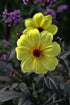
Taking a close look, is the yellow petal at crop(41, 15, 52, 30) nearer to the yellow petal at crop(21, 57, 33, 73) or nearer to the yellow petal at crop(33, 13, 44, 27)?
the yellow petal at crop(33, 13, 44, 27)

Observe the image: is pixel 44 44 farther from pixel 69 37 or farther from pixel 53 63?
pixel 69 37

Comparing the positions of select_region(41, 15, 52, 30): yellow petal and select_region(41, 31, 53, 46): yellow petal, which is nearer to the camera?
select_region(41, 31, 53, 46): yellow petal

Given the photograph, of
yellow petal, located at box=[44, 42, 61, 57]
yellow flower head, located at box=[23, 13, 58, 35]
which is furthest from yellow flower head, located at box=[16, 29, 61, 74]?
yellow flower head, located at box=[23, 13, 58, 35]

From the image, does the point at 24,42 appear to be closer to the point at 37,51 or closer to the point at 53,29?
the point at 37,51

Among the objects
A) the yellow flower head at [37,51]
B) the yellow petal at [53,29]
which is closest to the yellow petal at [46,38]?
the yellow flower head at [37,51]

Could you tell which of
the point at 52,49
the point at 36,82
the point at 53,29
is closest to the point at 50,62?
the point at 52,49

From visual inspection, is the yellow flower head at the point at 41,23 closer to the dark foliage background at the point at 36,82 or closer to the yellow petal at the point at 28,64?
the dark foliage background at the point at 36,82

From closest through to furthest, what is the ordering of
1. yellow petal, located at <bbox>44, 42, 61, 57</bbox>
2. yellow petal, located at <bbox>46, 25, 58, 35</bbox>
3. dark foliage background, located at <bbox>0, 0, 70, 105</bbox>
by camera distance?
yellow petal, located at <bbox>44, 42, 61, 57</bbox>
yellow petal, located at <bbox>46, 25, 58, 35</bbox>
dark foliage background, located at <bbox>0, 0, 70, 105</bbox>

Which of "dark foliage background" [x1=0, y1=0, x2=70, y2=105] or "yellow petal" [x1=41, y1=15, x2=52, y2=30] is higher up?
"yellow petal" [x1=41, y1=15, x2=52, y2=30]
